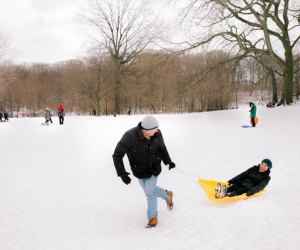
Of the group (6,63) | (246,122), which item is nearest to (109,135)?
(246,122)

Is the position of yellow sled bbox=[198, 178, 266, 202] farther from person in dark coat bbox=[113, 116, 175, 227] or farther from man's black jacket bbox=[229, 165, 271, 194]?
person in dark coat bbox=[113, 116, 175, 227]

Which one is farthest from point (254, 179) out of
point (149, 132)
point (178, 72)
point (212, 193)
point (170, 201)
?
point (178, 72)

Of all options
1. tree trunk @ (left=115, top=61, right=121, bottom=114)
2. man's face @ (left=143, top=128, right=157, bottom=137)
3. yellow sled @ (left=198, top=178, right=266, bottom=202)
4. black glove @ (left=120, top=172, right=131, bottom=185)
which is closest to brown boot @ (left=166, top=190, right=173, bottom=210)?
yellow sled @ (left=198, top=178, right=266, bottom=202)

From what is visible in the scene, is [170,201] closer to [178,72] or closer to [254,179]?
[254,179]

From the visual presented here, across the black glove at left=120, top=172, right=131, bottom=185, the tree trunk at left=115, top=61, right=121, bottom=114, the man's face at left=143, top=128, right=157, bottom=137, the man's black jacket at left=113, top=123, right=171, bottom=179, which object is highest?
the tree trunk at left=115, top=61, right=121, bottom=114

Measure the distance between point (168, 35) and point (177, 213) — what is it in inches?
573

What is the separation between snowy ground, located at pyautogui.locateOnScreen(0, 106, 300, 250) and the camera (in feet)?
14.6

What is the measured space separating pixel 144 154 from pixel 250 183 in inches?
97.9

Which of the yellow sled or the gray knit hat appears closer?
the gray knit hat

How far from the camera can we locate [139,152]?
4656mm

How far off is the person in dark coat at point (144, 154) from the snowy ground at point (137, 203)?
651mm

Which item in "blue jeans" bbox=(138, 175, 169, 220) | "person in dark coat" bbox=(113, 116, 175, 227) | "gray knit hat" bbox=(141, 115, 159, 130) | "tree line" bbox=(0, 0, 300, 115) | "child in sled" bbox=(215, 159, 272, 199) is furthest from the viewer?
"tree line" bbox=(0, 0, 300, 115)

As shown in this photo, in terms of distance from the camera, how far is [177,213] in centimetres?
551

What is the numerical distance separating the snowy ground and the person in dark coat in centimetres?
65
